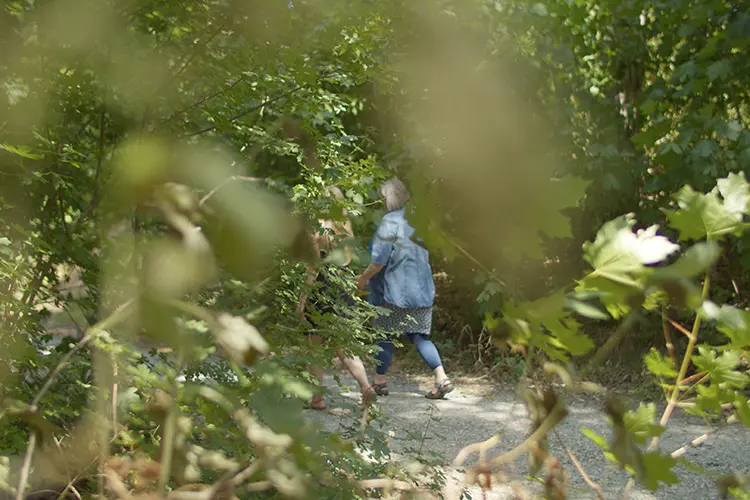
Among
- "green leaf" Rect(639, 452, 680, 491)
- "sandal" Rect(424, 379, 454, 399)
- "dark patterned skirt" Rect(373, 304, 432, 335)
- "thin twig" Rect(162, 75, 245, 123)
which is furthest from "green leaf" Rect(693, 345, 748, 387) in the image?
"sandal" Rect(424, 379, 454, 399)

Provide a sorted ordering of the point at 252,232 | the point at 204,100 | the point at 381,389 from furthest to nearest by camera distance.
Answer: the point at 381,389
the point at 204,100
the point at 252,232

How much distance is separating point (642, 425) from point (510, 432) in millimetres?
4259

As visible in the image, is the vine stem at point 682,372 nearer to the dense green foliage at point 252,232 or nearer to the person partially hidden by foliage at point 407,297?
the dense green foliage at point 252,232

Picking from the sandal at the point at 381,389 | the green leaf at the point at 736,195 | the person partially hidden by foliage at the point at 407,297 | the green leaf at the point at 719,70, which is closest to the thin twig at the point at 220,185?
the green leaf at the point at 736,195

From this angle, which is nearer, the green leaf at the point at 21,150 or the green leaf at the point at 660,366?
the green leaf at the point at 660,366

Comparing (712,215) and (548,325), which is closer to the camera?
(548,325)

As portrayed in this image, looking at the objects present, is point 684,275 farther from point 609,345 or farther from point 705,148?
point 705,148

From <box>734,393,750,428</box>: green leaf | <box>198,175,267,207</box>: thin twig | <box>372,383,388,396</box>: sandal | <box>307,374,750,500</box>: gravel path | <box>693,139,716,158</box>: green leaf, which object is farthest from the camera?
<box>372,383,388,396</box>: sandal

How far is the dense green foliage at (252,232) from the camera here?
799 millimetres

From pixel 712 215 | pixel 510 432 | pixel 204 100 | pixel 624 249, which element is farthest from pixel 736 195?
pixel 510 432

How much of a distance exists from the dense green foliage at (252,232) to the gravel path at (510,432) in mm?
1962

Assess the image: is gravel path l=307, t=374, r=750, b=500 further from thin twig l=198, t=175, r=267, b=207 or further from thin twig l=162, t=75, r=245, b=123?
thin twig l=198, t=175, r=267, b=207

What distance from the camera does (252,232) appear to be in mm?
723

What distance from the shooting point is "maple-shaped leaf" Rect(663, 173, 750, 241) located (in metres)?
1.09
